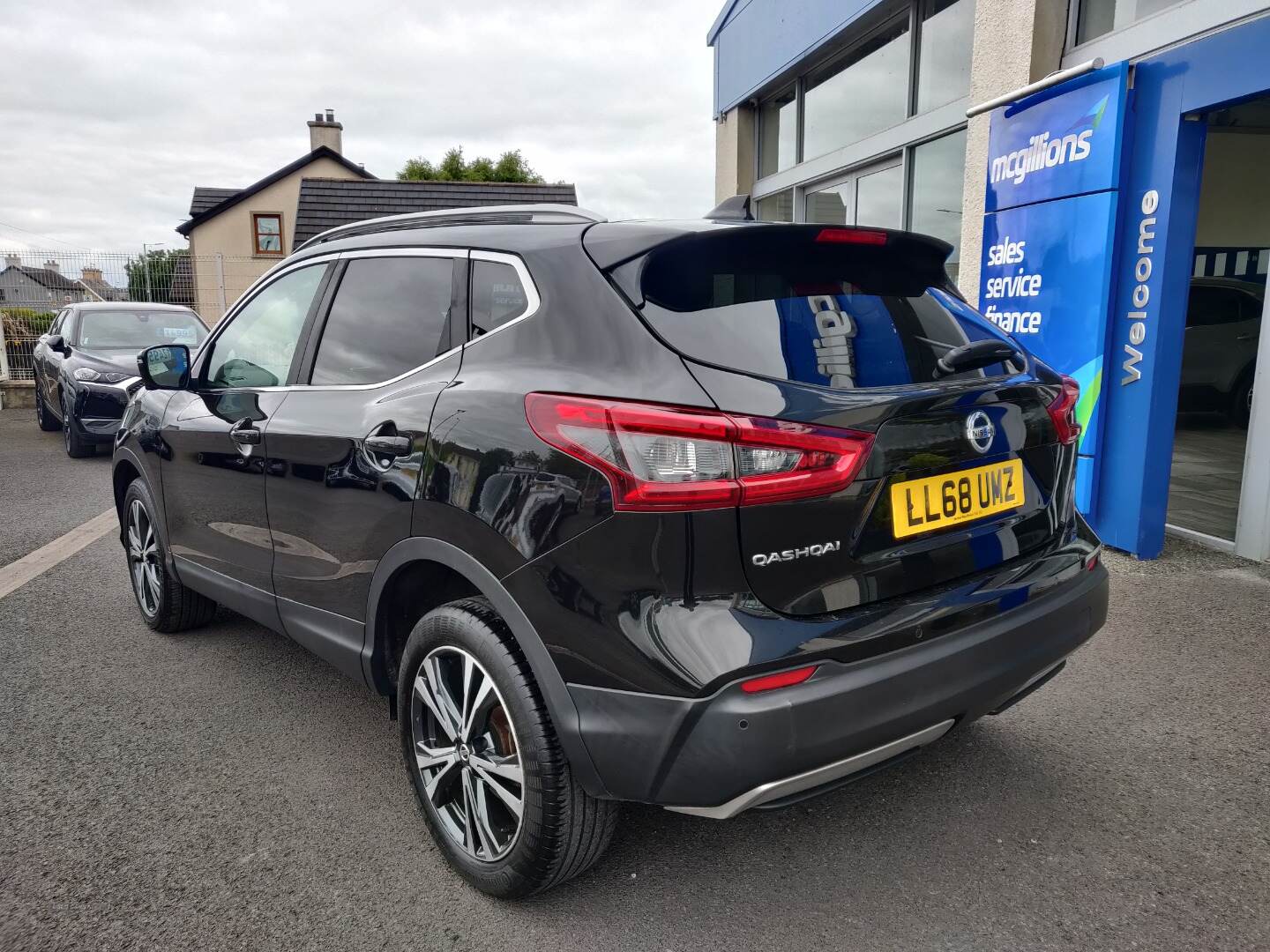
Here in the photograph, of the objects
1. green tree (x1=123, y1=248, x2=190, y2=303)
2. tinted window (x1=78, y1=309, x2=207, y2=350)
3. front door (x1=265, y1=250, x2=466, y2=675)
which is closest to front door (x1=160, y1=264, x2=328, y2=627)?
front door (x1=265, y1=250, x2=466, y2=675)

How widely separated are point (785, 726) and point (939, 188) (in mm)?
7308

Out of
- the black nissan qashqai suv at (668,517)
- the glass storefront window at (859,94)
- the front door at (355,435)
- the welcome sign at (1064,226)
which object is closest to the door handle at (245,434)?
the front door at (355,435)

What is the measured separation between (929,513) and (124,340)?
1149 centimetres

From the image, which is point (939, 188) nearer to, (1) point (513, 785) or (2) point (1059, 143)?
(2) point (1059, 143)

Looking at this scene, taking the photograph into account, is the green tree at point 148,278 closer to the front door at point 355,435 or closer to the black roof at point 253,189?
the front door at point 355,435

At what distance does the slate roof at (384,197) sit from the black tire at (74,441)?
12515 millimetres

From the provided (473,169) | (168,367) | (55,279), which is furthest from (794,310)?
(473,169)

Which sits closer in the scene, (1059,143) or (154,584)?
(154,584)

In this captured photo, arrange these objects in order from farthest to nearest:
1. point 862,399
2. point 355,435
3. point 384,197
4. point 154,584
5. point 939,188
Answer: point 384,197 → point 939,188 → point 154,584 → point 355,435 → point 862,399

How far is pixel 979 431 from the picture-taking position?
2.25 m

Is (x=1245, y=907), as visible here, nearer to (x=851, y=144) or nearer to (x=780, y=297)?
(x=780, y=297)

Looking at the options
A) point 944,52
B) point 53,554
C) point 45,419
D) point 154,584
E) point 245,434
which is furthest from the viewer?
point 45,419

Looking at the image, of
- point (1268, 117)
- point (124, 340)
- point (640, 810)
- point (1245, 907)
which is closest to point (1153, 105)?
point (1245, 907)

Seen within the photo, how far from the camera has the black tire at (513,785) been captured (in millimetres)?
2143
